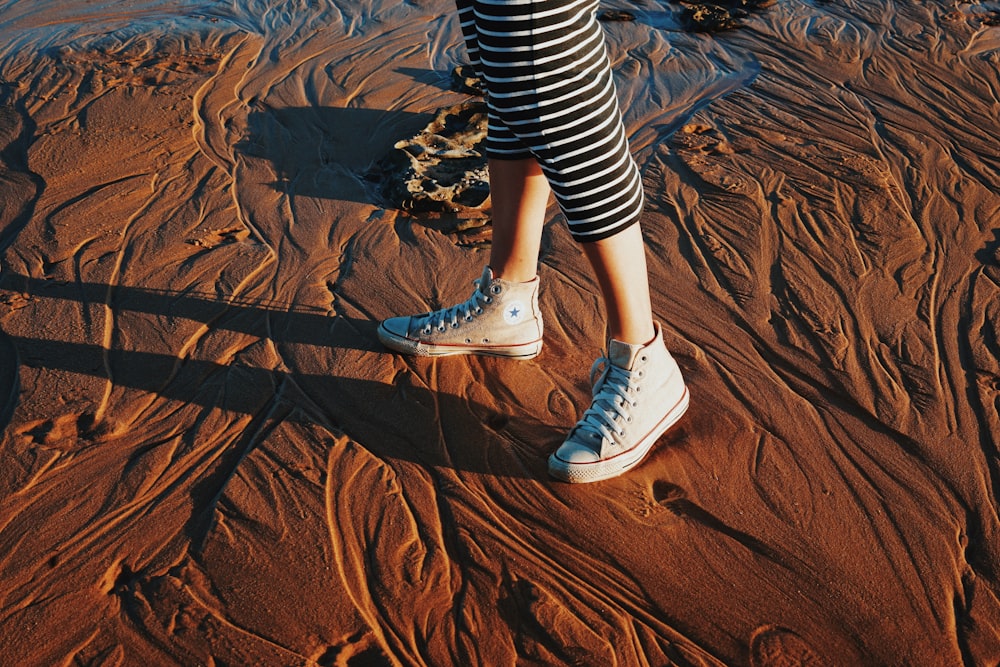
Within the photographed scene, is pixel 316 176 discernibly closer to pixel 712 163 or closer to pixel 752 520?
pixel 712 163

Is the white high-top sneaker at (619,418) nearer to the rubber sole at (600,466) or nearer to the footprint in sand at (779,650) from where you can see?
the rubber sole at (600,466)

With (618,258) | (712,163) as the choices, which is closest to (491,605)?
(618,258)

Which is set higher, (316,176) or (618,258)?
(618,258)

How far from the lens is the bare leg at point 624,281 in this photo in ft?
6.80

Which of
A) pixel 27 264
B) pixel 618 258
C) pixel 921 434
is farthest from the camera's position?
pixel 27 264

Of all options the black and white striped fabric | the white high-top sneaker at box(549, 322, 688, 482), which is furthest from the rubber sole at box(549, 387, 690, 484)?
the black and white striped fabric

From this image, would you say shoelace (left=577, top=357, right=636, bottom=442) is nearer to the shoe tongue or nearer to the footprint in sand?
the shoe tongue

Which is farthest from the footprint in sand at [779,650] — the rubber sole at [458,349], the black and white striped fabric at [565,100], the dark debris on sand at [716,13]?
the dark debris on sand at [716,13]

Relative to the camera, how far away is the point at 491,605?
1.92 metres

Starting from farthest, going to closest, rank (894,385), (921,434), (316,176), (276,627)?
(316,176)
(894,385)
(921,434)
(276,627)

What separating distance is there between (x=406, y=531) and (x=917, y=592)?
48.1 inches

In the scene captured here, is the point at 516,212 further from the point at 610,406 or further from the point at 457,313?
the point at 610,406

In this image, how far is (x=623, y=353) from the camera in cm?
222

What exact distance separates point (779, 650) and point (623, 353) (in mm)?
806
